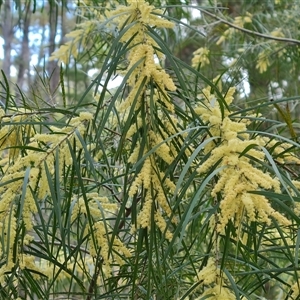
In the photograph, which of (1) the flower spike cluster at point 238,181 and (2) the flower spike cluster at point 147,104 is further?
(2) the flower spike cluster at point 147,104

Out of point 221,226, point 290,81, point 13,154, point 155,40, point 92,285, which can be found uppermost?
point 290,81

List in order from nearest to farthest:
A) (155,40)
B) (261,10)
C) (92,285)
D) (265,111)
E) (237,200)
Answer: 1. (237,200)
2. (155,40)
3. (92,285)
4. (265,111)
5. (261,10)

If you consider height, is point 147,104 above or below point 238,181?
above

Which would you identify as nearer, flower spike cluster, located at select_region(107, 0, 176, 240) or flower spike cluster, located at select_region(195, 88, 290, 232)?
flower spike cluster, located at select_region(195, 88, 290, 232)

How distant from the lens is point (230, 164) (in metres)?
0.62

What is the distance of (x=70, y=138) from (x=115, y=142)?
335 mm

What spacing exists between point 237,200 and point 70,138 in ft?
0.98

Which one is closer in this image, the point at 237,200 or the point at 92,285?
the point at 237,200

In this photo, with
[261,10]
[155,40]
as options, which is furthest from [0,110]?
[261,10]

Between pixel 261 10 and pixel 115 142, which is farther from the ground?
pixel 261 10

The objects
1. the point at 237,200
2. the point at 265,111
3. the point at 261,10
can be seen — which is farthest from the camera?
the point at 261,10

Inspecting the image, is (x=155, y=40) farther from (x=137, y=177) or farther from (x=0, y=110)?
(x=0, y=110)

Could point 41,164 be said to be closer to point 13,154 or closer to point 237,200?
point 13,154

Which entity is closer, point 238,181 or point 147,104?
point 238,181
